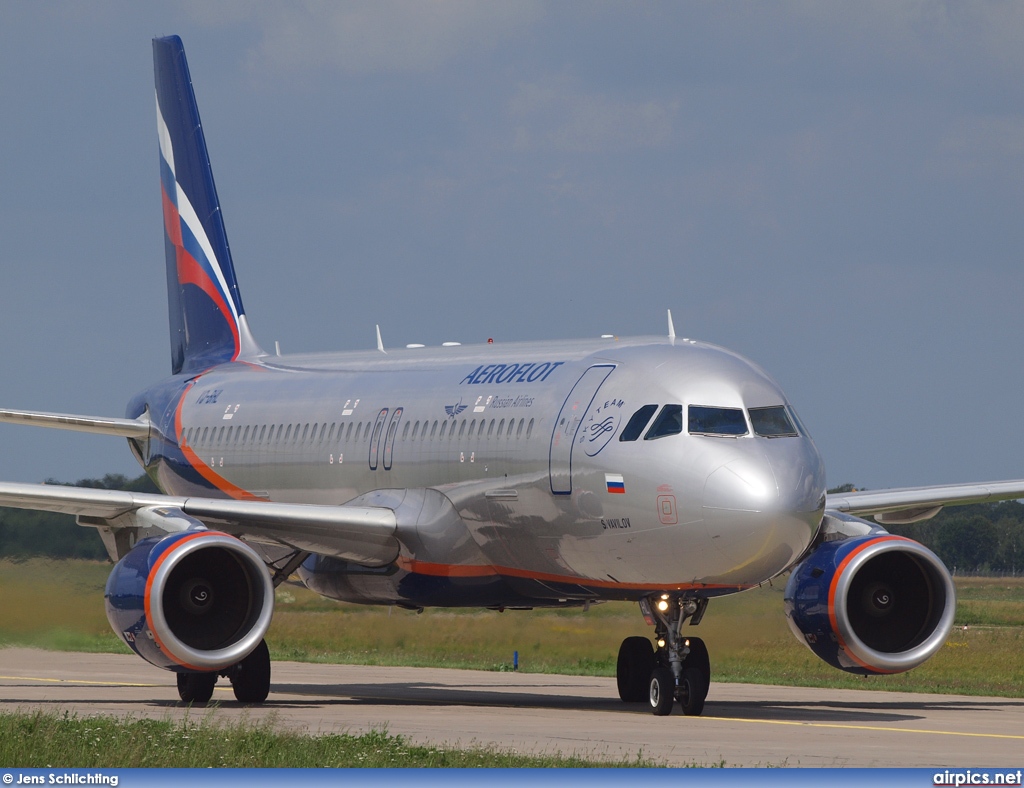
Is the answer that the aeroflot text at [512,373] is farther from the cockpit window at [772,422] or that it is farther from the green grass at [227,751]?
the green grass at [227,751]

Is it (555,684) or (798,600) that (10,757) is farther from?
(555,684)

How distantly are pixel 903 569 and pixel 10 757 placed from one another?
1186 cm

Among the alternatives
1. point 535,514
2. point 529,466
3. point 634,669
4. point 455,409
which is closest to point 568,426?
point 529,466

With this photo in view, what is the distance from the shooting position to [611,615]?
29844 mm

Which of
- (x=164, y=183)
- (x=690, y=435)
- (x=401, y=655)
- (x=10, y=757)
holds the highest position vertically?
(x=164, y=183)

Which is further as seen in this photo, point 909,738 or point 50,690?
point 50,690

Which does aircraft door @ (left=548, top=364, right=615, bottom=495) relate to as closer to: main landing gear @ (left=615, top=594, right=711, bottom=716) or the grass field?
main landing gear @ (left=615, top=594, right=711, bottom=716)

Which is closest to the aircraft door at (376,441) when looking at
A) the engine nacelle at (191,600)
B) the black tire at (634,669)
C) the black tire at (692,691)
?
the engine nacelle at (191,600)

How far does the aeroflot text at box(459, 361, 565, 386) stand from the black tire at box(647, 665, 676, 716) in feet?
13.1

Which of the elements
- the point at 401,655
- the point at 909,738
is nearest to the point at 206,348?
the point at 401,655

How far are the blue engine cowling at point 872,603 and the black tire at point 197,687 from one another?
6870 millimetres

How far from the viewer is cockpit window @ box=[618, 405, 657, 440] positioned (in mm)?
20281

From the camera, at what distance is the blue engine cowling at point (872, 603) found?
21625mm

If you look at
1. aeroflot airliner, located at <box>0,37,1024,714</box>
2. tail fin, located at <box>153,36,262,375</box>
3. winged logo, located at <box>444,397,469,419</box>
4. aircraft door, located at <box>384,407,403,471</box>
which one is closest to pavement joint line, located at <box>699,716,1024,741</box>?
aeroflot airliner, located at <box>0,37,1024,714</box>
